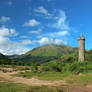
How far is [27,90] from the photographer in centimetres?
1338

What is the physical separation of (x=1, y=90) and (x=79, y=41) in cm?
2858

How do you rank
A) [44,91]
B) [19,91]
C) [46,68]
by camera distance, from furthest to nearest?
[46,68], [44,91], [19,91]

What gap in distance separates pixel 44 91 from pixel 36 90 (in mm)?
924

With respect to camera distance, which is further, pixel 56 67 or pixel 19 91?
pixel 56 67

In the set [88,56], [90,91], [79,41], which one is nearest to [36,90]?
[90,91]

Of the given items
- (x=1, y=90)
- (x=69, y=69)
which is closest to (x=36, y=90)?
(x=1, y=90)

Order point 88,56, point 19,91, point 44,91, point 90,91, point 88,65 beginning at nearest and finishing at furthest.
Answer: point 19,91, point 44,91, point 90,91, point 88,65, point 88,56

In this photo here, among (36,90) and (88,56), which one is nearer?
(36,90)

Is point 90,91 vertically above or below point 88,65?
below

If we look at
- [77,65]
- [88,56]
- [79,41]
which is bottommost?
[77,65]

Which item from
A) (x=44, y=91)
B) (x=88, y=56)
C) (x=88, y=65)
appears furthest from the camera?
(x=88, y=56)

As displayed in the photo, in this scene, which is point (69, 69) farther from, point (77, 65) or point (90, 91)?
point (90, 91)

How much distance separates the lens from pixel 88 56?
40.6 metres

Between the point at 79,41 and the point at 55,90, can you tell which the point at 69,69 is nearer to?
the point at 79,41
